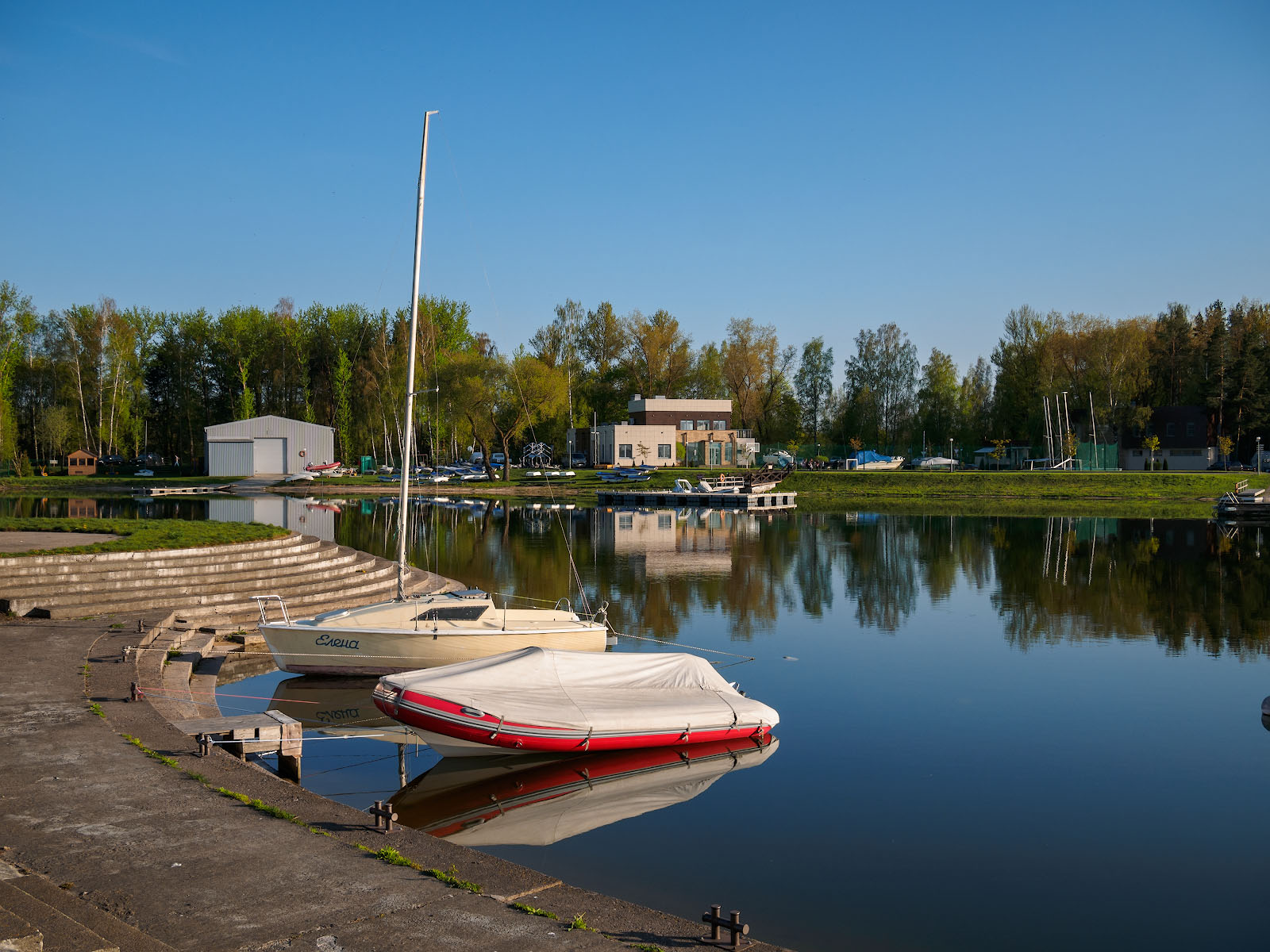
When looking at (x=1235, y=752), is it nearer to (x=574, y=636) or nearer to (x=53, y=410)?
(x=574, y=636)

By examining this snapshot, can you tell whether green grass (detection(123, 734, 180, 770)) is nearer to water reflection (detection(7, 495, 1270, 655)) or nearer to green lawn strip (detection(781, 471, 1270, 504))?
water reflection (detection(7, 495, 1270, 655))

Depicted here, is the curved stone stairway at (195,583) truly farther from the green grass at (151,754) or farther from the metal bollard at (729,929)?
the metal bollard at (729,929)

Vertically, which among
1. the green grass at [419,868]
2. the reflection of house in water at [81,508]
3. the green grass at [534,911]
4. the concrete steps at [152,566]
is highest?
the concrete steps at [152,566]

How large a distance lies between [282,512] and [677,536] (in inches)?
1086

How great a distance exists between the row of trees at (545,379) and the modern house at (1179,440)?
184 centimetres

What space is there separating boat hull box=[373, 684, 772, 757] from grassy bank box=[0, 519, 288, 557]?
12371 millimetres

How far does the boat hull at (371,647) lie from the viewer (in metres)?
19.1

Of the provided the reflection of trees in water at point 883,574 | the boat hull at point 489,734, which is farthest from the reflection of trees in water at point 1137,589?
the boat hull at point 489,734

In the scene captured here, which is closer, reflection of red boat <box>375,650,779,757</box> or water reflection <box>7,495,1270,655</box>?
reflection of red boat <box>375,650,779,757</box>

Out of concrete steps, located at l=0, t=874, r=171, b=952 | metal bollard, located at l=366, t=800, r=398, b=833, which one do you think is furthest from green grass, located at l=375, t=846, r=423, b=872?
concrete steps, located at l=0, t=874, r=171, b=952

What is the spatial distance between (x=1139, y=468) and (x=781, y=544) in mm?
69119

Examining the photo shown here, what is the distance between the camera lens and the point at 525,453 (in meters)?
116

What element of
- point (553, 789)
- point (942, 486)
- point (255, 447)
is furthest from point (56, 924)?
point (255, 447)

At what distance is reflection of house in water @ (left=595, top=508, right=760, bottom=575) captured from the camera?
41.5 m
